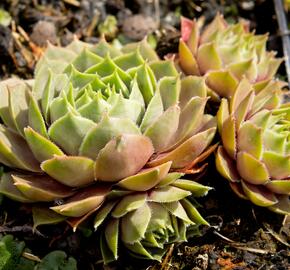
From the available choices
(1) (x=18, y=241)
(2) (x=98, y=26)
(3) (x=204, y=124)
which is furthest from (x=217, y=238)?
(2) (x=98, y=26)

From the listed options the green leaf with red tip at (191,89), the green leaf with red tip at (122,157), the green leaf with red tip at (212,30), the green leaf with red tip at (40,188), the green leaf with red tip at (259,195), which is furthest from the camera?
the green leaf with red tip at (212,30)

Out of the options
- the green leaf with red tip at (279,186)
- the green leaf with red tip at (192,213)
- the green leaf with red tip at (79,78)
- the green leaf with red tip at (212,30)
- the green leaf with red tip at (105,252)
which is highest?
the green leaf with red tip at (79,78)

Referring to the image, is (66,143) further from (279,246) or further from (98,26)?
(98,26)

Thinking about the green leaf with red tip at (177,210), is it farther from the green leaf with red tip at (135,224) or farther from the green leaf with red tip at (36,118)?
the green leaf with red tip at (36,118)

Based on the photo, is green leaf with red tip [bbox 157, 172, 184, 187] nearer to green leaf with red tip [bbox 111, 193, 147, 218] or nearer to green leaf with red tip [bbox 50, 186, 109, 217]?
green leaf with red tip [bbox 111, 193, 147, 218]

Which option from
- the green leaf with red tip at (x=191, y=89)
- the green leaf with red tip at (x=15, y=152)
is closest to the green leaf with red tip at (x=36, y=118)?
the green leaf with red tip at (x=15, y=152)

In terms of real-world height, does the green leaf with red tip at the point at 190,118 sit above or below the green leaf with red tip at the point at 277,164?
above

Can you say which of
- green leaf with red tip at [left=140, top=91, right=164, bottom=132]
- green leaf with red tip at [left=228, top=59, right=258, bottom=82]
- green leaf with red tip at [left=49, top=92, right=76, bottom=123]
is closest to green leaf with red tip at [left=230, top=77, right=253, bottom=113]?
green leaf with red tip at [left=228, top=59, right=258, bottom=82]

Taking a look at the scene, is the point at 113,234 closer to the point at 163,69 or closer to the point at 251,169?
the point at 251,169
